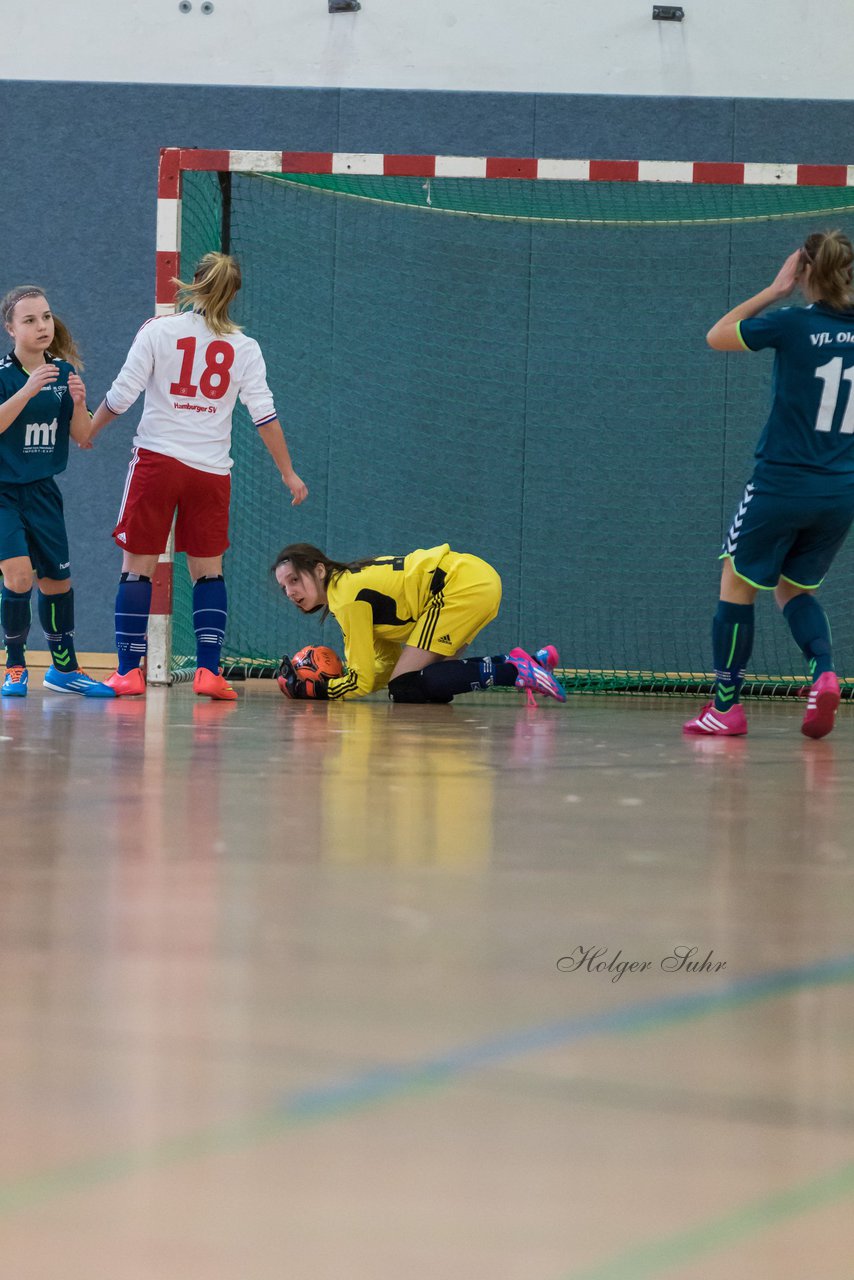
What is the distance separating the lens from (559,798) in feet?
9.60

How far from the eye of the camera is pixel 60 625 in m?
5.34

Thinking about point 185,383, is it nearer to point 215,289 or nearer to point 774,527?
point 215,289

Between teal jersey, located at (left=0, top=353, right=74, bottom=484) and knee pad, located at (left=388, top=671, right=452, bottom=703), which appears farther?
knee pad, located at (left=388, top=671, right=452, bottom=703)

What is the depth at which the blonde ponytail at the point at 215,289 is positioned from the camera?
5.05m

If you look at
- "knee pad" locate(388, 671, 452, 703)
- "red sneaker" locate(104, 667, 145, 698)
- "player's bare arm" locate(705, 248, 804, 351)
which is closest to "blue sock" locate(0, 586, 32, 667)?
"red sneaker" locate(104, 667, 145, 698)

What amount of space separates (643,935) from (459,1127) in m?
0.66

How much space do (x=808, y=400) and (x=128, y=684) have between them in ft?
8.53

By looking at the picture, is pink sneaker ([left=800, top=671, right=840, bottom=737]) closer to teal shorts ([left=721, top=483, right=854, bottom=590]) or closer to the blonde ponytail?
teal shorts ([left=721, top=483, right=854, bottom=590])

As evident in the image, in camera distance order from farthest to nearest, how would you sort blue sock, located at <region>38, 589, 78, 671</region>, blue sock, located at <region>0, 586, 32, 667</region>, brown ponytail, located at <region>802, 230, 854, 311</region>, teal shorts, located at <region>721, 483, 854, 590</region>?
blue sock, located at <region>38, 589, 78, 671</region>
blue sock, located at <region>0, 586, 32, 667</region>
teal shorts, located at <region>721, 483, 854, 590</region>
brown ponytail, located at <region>802, 230, 854, 311</region>

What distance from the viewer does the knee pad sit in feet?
17.5

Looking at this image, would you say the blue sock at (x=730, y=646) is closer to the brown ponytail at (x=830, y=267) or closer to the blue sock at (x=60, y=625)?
the brown ponytail at (x=830, y=267)

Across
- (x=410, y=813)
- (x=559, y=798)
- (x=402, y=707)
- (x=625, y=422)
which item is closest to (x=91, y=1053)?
(x=410, y=813)

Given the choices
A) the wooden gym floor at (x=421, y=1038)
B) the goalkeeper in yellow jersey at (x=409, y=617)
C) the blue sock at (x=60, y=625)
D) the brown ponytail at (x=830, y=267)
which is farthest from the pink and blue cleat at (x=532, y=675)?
the wooden gym floor at (x=421, y=1038)

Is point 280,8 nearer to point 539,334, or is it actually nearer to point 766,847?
point 539,334
